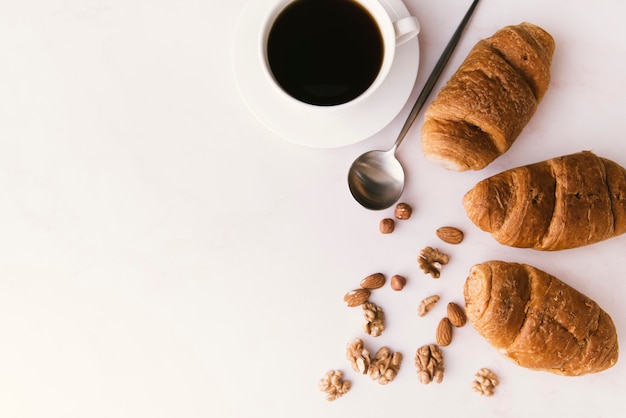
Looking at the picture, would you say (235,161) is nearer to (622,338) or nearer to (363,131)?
(363,131)

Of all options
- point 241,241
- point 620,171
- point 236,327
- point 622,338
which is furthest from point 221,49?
point 622,338

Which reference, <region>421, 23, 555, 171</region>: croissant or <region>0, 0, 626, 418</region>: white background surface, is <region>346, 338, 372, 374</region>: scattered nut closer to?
<region>0, 0, 626, 418</region>: white background surface

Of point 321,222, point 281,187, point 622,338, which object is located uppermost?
point 281,187

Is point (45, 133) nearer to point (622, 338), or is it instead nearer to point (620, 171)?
point (620, 171)

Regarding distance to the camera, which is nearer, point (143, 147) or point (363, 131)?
point (363, 131)

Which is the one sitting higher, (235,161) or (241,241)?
(235,161)

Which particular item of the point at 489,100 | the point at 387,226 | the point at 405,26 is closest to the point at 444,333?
the point at 387,226

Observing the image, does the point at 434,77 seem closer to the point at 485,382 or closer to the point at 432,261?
the point at 432,261

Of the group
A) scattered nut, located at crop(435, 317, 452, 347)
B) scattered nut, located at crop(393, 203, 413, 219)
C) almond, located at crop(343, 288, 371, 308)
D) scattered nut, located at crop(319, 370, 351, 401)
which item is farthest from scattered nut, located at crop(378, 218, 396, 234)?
scattered nut, located at crop(319, 370, 351, 401)
